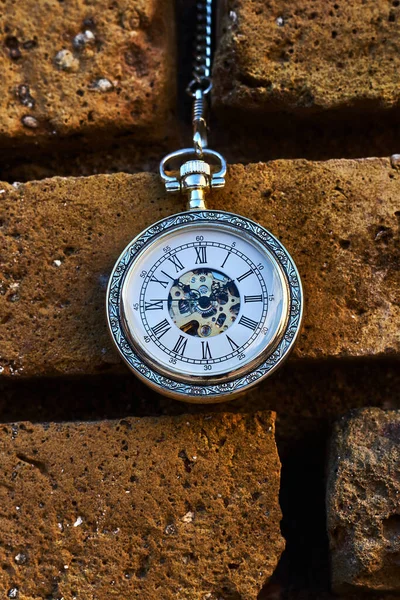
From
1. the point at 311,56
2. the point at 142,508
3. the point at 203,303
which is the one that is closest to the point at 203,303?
the point at 203,303

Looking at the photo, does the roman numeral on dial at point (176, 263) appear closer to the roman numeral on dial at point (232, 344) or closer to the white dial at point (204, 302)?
the white dial at point (204, 302)

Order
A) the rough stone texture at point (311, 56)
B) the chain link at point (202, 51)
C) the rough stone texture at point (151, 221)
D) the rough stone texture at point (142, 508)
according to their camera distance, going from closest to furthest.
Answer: the rough stone texture at point (142, 508) → the rough stone texture at point (151, 221) → the rough stone texture at point (311, 56) → the chain link at point (202, 51)

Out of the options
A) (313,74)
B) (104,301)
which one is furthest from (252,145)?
(104,301)

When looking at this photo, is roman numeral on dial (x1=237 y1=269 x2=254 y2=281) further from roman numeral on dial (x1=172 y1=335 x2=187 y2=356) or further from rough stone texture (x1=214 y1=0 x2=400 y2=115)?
rough stone texture (x1=214 y1=0 x2=400 y2=115)

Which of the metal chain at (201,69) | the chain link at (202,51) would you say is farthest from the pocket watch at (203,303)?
the chain link at (202,51)

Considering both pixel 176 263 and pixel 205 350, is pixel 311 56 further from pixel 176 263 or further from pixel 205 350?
pixel 205 350

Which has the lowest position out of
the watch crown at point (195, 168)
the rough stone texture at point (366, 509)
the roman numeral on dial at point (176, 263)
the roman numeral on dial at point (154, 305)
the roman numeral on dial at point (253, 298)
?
the rough stone texture at point (366, 509)
